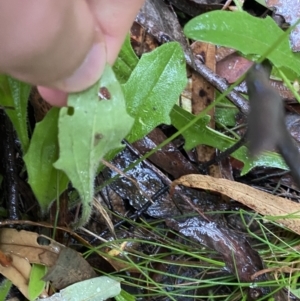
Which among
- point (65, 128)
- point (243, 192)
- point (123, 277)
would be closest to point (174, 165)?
point (243, 192)

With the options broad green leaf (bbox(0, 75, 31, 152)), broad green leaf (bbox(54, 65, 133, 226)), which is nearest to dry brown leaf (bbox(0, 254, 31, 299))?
broad green leaf (bbox(0, 75, 31, 152))

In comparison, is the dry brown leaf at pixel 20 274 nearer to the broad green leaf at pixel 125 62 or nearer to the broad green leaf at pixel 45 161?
the broad green leaf at pixel 45 161

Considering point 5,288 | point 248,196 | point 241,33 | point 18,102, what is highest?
point 241,33

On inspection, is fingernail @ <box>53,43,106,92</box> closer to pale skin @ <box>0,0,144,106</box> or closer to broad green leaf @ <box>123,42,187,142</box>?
pale skin @ <box>0,0,144,106</box>

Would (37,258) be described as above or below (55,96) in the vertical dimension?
below

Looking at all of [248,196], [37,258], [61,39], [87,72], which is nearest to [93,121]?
[87,72]

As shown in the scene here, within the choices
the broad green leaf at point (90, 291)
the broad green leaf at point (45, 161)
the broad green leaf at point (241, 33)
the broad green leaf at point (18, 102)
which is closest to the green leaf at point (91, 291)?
the broad green leaf at point (90, 291)

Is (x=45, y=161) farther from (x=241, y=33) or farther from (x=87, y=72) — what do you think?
(x=241, y=33)
